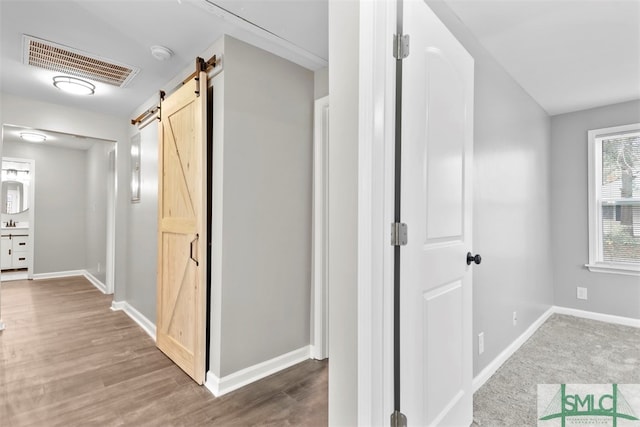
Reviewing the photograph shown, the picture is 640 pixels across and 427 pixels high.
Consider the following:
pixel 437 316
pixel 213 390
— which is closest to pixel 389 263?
pixel 437 316

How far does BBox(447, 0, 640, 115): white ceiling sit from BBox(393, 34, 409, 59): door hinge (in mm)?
852

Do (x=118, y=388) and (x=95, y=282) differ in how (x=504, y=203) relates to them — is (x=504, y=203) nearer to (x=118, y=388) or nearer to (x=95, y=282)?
(x=118, y=388)

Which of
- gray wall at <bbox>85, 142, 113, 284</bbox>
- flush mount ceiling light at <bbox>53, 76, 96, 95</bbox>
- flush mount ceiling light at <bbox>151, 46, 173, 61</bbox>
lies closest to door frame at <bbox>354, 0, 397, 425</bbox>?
flush mount ceiling light at <bbox>151, 46, 173, 61</bbox>

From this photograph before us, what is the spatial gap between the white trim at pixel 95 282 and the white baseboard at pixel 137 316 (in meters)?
1.14

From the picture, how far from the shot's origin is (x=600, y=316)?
3455 mm

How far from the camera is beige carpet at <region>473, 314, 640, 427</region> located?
1.85 metres

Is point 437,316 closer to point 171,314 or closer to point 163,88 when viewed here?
point 171,314

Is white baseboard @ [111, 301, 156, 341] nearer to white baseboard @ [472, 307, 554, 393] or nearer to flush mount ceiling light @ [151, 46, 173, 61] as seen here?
flush mount ceiling light @ [151, 46, 173, 61]

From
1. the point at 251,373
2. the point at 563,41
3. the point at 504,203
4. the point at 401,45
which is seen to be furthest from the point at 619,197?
the point at 251,373

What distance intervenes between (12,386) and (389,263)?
2823 mm

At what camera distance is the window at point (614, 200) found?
10.8 feet

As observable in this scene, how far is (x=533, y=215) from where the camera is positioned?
124 inches

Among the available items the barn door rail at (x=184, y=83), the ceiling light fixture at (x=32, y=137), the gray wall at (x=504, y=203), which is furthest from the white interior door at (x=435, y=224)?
the ceiling light fixture at (x=32, y=137)

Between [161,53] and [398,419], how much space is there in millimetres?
2795
